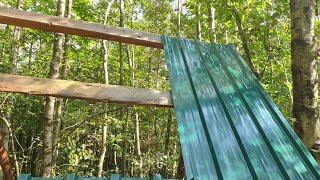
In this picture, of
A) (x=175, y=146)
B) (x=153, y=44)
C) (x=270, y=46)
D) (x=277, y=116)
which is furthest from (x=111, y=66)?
(x=277, y=116)

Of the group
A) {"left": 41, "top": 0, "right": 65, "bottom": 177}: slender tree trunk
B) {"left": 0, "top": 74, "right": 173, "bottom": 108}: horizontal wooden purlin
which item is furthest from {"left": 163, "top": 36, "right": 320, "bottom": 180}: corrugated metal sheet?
{"left": 41, "top": 0, "right": 65, "bottom": 177}: slender tree trunk

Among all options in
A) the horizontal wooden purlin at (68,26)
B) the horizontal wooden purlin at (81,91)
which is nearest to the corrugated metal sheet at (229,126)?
the horizontal wooden purlin at (81,91)

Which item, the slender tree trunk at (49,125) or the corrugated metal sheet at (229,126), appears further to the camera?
the slender tree trunk at (49,125)

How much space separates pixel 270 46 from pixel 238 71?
2236mm

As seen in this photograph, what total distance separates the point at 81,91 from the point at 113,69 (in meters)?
13.0

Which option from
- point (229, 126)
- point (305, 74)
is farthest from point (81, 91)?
point (305, 74)

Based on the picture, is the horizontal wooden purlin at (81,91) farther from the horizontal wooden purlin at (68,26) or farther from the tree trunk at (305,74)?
the tree trunk at (305,74)

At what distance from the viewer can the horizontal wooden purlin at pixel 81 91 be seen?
6.88ft

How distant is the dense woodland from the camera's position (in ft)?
15.4

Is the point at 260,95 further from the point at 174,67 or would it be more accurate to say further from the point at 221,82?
the point at 174,67

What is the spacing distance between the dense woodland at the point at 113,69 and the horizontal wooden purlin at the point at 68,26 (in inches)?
70.2

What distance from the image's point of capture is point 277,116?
2.35 m

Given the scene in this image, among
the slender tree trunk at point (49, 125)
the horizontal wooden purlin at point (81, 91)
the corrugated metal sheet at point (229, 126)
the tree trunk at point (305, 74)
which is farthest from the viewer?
the slender tree trunk at point (49, 125)

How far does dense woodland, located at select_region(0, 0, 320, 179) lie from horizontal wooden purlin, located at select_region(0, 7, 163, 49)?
178 centimetres
